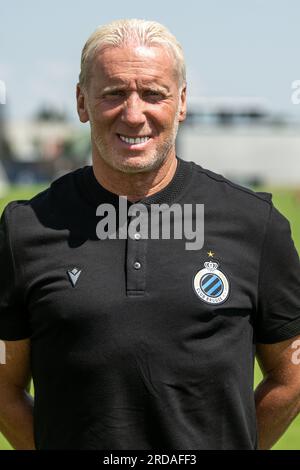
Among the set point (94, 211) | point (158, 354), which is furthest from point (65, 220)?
point (158, 354)

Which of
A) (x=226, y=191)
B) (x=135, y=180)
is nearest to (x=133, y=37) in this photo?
(x=135, y=180)

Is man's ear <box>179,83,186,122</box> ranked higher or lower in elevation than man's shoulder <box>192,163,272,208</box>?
higher

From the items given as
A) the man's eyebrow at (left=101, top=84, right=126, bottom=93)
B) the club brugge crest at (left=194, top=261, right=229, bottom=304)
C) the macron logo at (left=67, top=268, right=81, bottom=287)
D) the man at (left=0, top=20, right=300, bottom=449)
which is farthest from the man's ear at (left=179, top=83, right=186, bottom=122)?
the macron logo at (left=67, top=268, right=81, bottom=287)

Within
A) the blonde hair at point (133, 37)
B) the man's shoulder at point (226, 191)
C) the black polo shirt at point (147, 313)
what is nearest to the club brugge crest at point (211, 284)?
the black polo shirt at point (147, 313)

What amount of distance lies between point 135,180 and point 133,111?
233 millimetres

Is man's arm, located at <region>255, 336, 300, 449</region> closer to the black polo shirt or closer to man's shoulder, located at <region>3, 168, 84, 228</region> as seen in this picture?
the black polo shirt

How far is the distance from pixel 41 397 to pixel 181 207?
0.76 m

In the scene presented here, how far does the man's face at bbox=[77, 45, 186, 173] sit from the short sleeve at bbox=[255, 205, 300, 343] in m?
0.45

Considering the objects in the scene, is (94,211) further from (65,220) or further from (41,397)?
(41,397)

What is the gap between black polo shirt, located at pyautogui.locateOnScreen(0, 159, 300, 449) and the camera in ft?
8.60

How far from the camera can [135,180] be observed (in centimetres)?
276

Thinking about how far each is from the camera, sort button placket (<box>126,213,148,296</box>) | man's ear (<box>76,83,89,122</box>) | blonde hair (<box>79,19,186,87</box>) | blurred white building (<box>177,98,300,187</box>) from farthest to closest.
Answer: blurred white building (<box>177,98,300,187</box>) < man's ear (<box>76,83,89,122</box>) < blonde hair (<box>79,19,186,87</box>) < button placket (<box>126,213,148,296</box>)

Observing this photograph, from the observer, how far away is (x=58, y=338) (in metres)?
2.70

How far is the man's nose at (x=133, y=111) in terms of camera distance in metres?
2.64
